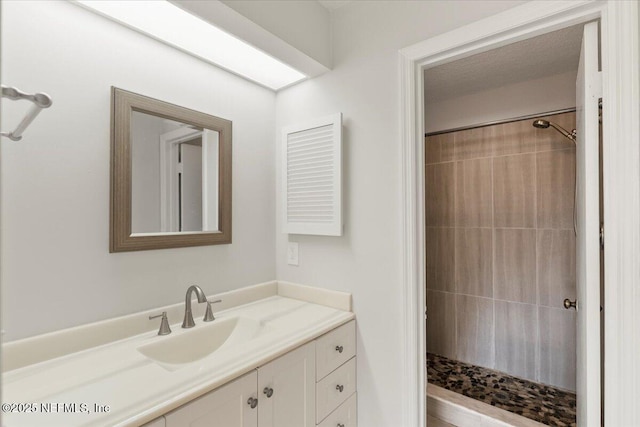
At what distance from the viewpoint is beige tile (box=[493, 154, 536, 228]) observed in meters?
2.32

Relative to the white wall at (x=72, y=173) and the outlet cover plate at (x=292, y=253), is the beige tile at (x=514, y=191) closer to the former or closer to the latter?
the outlet cover plate at (x=292, y=253)

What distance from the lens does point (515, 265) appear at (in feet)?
7.82

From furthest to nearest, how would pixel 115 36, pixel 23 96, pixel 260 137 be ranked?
1. pixel 260 137
2. pixel 115 36
3. pixel 23 96

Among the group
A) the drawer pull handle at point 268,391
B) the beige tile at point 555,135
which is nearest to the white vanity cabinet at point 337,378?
the drawer pull handle at point 268,391

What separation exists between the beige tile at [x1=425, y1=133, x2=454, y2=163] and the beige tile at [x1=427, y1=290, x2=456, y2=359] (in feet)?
3.85

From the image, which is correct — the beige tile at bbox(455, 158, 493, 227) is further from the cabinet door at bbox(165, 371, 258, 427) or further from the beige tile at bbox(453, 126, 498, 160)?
the cabinet door at bbox(165, 371, 258, 427)

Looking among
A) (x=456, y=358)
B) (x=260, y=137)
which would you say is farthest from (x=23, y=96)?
(x=456, y=358)

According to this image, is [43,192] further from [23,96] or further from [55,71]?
[23,96]

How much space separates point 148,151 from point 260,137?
0.65 meters

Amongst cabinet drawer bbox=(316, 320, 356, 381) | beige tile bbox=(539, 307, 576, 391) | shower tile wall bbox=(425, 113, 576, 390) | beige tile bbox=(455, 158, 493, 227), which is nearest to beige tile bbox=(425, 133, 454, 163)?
shower tile wall bbox=(425, 113, 576, 390)

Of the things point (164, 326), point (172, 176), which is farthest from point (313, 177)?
point (164, 326)

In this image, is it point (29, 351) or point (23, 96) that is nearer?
point (23, 96)

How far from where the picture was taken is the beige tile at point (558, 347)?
7.15 feet

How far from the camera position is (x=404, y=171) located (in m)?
1.40
